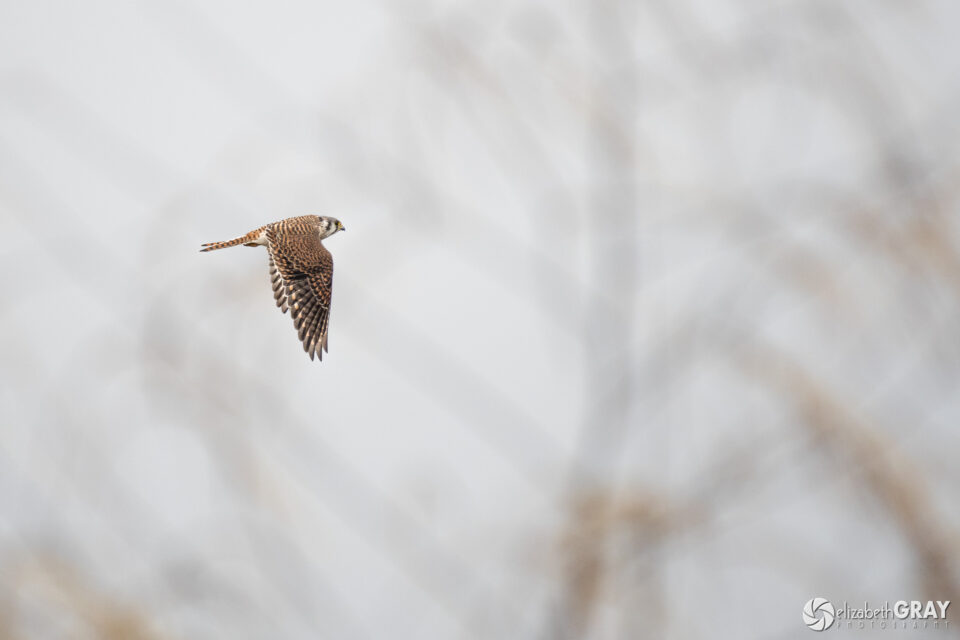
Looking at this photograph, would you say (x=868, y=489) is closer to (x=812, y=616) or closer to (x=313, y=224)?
(x=812, y=616)

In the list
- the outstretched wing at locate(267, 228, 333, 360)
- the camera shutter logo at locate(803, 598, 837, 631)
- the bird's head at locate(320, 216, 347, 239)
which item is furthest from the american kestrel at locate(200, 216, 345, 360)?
the camera shutter logo at locate(803, 598, 837, 631)

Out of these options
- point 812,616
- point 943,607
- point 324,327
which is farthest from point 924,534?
point 324,327

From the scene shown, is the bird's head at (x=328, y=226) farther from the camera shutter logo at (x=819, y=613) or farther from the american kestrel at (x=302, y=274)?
the camera shutter logo at (x=819, y=613)

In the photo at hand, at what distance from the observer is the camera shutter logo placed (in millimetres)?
2214

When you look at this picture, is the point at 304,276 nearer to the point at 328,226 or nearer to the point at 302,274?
the point at 302,274

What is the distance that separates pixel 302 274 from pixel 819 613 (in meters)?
2.71

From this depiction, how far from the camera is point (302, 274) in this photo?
4.24m

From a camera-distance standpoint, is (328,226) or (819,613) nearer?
(819,613)

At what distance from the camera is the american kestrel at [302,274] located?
13.6 feet

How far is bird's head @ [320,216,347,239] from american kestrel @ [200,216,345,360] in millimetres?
344

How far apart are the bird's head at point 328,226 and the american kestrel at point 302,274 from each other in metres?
0.34

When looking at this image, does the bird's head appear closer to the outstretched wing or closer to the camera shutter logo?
the outstretched wing

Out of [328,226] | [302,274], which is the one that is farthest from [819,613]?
[328,226]

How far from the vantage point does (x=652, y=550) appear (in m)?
1.52
